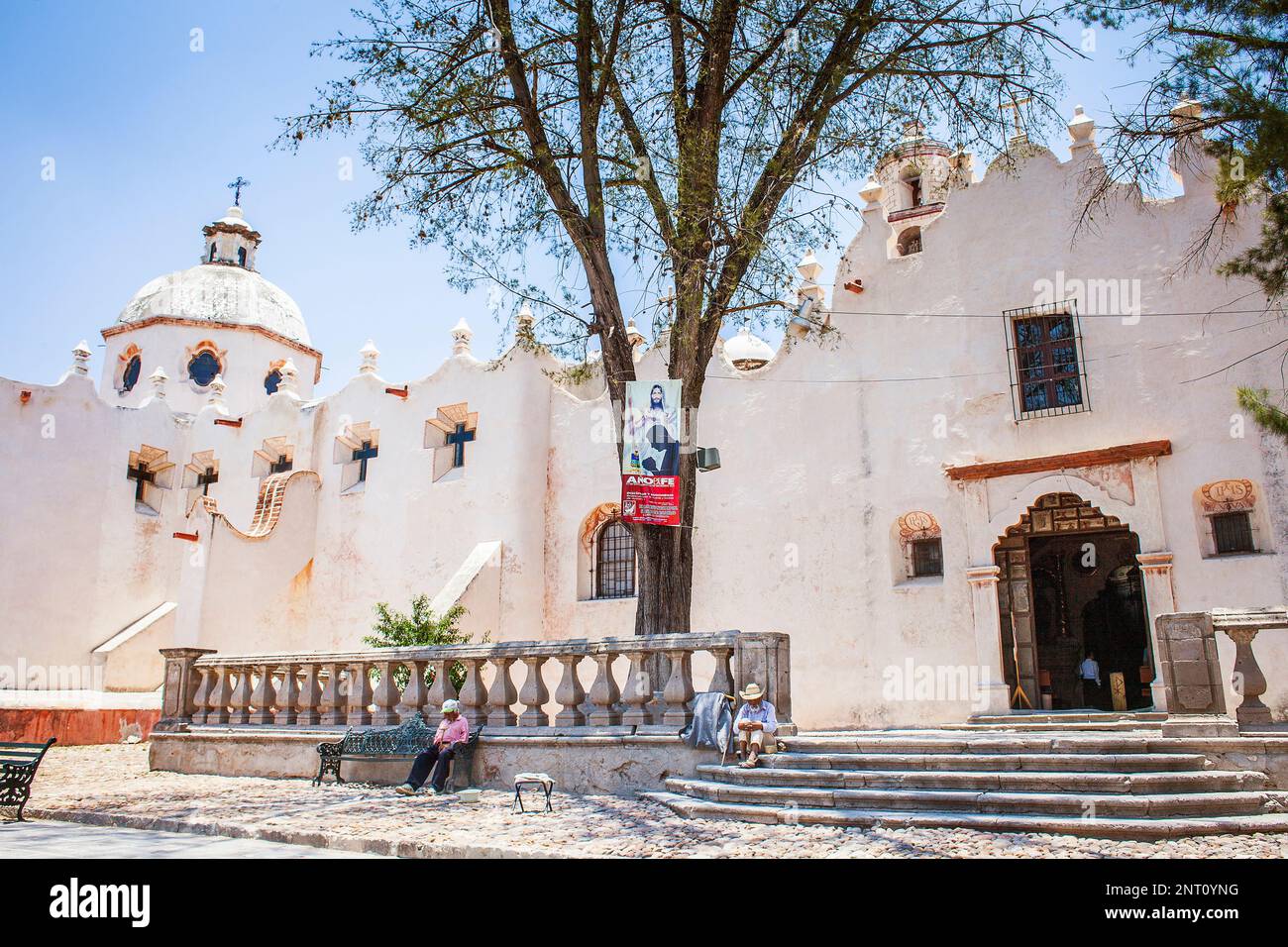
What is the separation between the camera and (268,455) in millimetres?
24234

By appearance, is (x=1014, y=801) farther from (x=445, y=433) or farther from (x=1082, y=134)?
(x=445, y=433)

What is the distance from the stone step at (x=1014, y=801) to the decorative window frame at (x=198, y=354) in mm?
24861

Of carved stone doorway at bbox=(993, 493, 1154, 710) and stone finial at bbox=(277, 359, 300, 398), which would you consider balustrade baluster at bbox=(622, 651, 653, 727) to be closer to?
carved stone doorway at bbox=(993, 493, 1154, 710)

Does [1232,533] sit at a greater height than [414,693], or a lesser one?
greater

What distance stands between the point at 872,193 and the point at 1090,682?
28.1 ft

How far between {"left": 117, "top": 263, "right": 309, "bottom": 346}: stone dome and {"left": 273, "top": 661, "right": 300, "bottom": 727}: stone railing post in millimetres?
19794

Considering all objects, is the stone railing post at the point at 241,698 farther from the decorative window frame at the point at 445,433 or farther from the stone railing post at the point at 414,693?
the decorative window frame at the point at 445,433

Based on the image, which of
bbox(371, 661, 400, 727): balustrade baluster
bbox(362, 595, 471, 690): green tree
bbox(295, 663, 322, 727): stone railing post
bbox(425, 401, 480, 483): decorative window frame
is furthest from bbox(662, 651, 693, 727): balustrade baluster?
bbox(425, 401, 480, 483): decorative window frame

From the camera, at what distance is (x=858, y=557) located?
15828mm

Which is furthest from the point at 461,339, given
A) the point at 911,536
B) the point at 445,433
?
the point at 911,536
